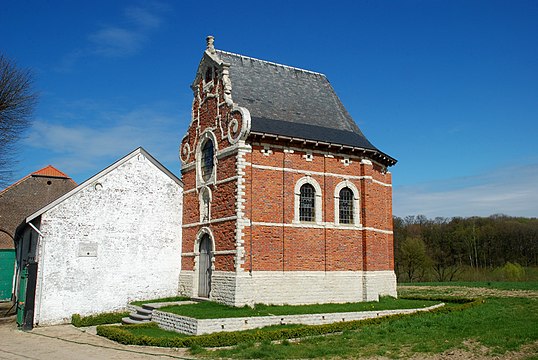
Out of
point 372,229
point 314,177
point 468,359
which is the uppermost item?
point 314,177

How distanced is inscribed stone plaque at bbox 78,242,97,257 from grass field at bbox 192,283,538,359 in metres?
9.44

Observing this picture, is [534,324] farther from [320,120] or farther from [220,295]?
[320,120]

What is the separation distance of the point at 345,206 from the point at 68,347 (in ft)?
41.4

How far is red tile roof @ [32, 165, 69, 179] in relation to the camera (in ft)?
122

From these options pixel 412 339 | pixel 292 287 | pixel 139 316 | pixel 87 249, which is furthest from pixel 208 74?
pixel 412 339

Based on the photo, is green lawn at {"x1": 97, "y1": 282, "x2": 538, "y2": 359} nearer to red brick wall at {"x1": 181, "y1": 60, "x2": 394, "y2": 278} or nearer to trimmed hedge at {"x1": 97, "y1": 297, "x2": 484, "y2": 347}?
trimmed hedge at {"x1": 97, "y1": 297, "x2": 484, "y2": 347}

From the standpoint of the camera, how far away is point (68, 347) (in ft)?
48.0

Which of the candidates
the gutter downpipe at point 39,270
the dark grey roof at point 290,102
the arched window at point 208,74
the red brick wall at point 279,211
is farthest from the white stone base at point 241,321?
the arched window at point 208,74

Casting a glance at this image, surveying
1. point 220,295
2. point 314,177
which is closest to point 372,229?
point 314,177

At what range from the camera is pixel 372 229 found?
875 inches

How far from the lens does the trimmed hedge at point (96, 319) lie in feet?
62.9

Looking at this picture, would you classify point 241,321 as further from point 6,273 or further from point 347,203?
point 6,273

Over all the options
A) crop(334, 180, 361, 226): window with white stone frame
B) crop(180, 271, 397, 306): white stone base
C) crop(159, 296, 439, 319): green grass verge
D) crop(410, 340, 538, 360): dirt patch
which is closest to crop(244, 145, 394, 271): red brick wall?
crop(334, 180, 361, 226): window with white stone frame

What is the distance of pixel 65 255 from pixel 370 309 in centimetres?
1269
